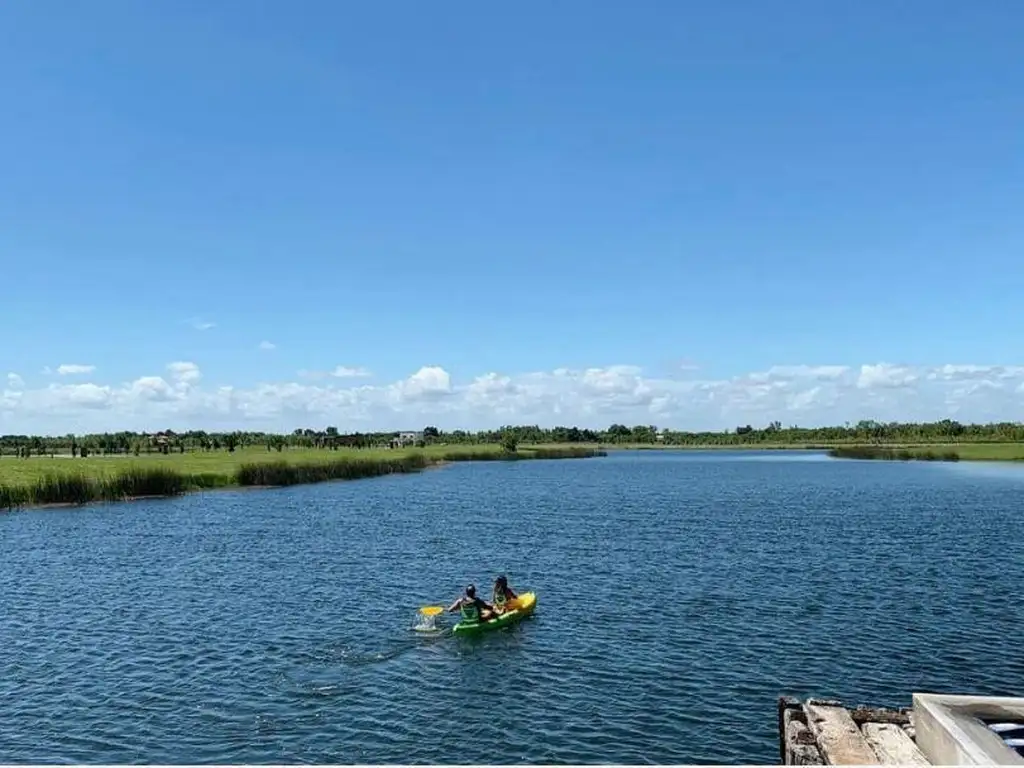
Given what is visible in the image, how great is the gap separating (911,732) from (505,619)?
18.0 meters

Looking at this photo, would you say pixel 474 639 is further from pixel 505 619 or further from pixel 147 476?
pixel 147 476

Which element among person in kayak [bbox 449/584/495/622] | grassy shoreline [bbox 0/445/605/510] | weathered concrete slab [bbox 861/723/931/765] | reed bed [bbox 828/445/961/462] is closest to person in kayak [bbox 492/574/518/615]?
person in kayak [bbox 449/584/495/622]

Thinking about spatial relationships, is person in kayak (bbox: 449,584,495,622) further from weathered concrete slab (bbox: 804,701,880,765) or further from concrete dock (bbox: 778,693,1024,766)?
weathered concrete slab (bbox: 804,701,880,765)

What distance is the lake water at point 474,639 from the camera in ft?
67.9

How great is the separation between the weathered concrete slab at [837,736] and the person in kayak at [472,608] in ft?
53.7

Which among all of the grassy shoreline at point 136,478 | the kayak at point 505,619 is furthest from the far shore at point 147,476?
the kayak at point 505,619

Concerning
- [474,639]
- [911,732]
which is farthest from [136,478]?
[911,732]

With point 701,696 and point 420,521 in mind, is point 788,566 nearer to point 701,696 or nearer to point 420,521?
point 701,696

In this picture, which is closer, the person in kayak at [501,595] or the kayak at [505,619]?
the kayak at [505,619]

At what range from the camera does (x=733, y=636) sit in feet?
97.2

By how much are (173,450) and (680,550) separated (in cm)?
15353

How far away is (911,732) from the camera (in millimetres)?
15516

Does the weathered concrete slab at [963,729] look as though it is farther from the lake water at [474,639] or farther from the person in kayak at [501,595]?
the person in kayak at [501,595]

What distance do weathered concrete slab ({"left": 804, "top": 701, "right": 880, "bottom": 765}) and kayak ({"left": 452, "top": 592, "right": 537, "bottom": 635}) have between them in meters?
16.0
